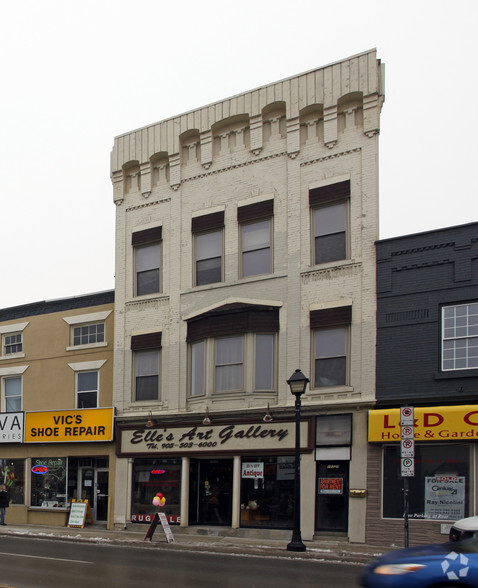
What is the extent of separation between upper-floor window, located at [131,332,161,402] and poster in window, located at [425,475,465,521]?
1021 cm

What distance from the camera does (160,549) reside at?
2120 cm

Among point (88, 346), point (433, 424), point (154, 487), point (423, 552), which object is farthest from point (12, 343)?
point (423, 552)

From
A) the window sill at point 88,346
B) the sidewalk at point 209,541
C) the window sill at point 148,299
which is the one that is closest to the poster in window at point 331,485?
the sidewalk at point 209,541

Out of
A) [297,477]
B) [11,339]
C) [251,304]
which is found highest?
[251,304]

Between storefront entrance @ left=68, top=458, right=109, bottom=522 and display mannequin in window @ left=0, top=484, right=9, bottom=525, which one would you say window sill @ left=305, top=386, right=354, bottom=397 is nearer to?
storefront entrance @ left=68, top=458, right=109, bottom=522

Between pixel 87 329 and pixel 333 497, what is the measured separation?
1229cm

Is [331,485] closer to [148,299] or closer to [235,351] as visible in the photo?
[235,351]

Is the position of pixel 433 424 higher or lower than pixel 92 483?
higher

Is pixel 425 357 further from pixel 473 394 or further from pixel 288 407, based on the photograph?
pixel 288 407

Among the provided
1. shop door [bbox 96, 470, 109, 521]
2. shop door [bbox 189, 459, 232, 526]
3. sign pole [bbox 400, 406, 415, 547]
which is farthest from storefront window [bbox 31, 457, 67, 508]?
sign pole [bbox 400, 406, 415, 547]

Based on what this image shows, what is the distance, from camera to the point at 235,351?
24.5 m

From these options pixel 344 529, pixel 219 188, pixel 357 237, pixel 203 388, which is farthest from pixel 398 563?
pixel 219 188

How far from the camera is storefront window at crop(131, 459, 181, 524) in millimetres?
25375

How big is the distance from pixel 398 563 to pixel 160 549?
41.7ft
